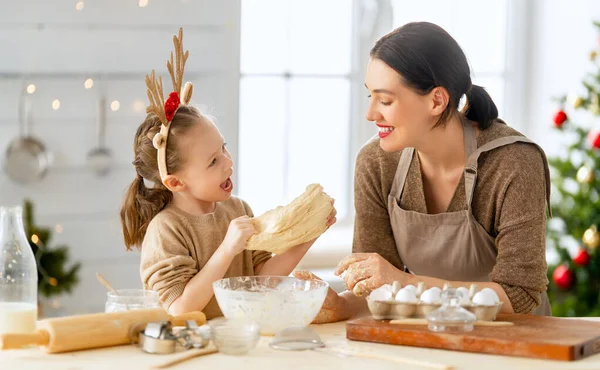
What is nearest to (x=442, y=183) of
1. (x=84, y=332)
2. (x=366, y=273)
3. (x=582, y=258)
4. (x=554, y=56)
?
(x=366, y=273)

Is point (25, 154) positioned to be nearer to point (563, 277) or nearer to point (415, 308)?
point (415, 308)

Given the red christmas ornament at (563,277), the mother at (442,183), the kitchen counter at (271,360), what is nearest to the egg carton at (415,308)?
the kitchen counter at (271,360)

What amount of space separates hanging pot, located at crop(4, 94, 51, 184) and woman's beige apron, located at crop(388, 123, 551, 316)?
1848 millimetres

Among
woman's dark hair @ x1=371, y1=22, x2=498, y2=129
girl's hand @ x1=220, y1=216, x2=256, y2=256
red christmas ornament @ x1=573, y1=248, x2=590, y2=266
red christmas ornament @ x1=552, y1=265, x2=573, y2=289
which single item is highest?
woman's dark hair @ x1=371, y1=22, x2=498, y2=129

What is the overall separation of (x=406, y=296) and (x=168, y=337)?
51 centimetres

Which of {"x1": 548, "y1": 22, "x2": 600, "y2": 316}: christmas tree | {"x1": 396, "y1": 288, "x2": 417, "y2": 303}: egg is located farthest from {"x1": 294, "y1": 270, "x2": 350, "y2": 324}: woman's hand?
{"x1": 548, "y1": 22, "x2": 600, "y2": 316}: christmas tree

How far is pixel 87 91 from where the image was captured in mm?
4129

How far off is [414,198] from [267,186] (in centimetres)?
209

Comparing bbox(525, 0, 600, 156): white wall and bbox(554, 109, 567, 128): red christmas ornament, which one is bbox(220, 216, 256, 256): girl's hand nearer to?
bbox(554, 109, 567, 128): red christmas ornament

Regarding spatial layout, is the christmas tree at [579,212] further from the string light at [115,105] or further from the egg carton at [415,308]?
the egg carton at [415,308]

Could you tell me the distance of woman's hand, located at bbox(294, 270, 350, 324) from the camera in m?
2.23

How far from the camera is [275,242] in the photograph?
230 cm

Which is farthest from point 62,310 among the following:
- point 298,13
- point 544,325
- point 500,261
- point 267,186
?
point 544,325

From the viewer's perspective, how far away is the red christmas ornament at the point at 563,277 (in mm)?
4758
